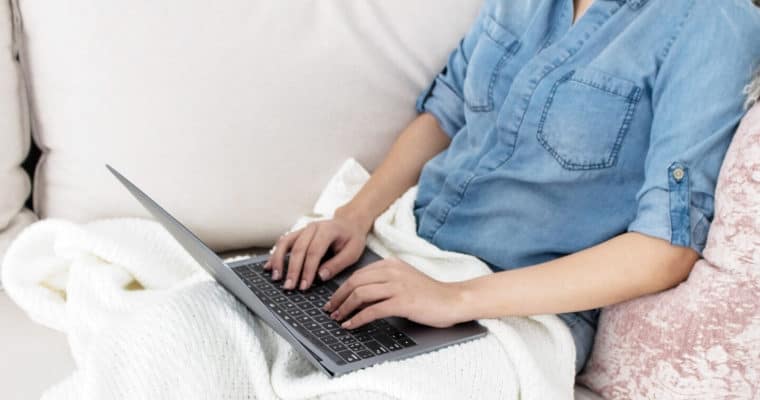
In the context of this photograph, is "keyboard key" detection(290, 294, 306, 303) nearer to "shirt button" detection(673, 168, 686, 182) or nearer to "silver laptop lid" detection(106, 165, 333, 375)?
"silver laptop lid" detection(106, 165, 333, 375)

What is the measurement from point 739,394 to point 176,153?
0.76 metres

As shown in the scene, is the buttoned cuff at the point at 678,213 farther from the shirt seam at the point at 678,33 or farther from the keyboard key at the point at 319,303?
the keyboard key at the point at 319,303

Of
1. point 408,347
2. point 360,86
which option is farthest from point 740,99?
point 360,86

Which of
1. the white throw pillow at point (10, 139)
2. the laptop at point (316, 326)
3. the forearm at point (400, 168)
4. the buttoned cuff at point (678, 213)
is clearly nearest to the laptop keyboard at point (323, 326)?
the laptop at point (316, 326)

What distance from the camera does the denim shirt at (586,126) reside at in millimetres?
850

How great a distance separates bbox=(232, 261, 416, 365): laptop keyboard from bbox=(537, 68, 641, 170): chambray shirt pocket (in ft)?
0.98

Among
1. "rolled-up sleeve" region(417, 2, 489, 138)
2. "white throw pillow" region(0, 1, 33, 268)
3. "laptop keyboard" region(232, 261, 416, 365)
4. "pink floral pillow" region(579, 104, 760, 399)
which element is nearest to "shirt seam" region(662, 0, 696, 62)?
"pink floral pillow" region(579, 104, 760, 399)

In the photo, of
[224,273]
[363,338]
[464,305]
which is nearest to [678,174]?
[464,305]

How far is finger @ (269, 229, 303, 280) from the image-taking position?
98 cm

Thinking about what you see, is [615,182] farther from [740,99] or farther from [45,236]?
[45,236]

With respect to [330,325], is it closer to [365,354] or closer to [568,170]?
[365,354]

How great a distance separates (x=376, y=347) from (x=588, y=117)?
0.37 m

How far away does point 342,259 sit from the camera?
101 centimetres

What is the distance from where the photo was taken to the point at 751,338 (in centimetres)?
81
